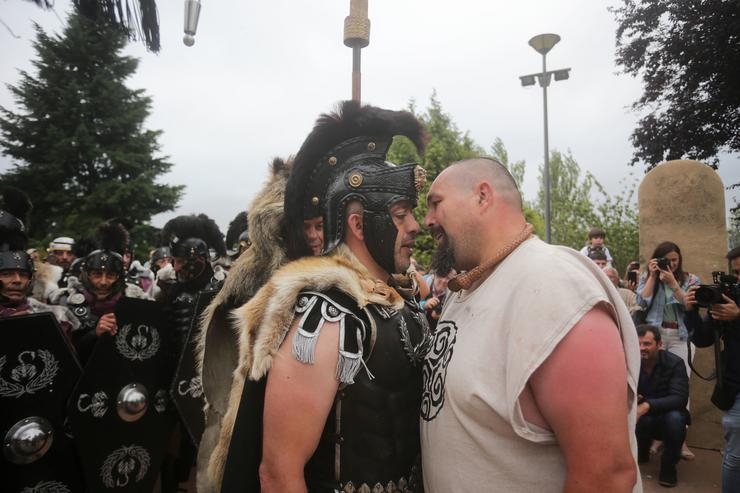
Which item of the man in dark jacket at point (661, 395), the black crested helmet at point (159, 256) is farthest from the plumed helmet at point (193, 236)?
the man in dark jacket at point (661, 395)

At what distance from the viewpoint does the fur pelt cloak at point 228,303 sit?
10.7 ft

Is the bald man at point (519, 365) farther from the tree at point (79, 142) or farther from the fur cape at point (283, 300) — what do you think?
the tree at point (79, 142)

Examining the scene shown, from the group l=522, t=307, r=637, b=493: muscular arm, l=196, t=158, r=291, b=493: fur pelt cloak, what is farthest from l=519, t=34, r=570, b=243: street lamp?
l=522, t=307, r=637, b=493: muscular arm

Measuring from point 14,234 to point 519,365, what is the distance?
4688 millimetres

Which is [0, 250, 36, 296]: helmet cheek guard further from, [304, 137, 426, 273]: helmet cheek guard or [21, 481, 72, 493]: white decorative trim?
[304, 137, 426, 273]: helmet cheek guard

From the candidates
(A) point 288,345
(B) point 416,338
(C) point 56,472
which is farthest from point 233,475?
(C) point 56,472

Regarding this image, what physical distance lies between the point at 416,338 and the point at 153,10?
332 centimetres

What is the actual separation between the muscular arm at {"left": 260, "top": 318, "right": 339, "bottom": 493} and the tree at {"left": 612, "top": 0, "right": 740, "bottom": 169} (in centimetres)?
1490

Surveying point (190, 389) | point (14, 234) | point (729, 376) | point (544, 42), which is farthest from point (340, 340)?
point (544, 42)

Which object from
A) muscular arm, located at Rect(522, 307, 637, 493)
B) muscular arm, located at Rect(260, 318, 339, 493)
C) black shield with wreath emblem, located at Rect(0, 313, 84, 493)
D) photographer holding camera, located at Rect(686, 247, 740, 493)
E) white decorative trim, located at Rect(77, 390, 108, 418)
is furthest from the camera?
photographer holding camera, located at Rect(686, 247, 740, 493)

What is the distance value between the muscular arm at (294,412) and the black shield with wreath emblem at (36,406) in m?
2.13

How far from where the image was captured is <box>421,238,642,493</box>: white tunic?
5.00 ft

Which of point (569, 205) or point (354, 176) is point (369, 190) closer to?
point (354, 176)

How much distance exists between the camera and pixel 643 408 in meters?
5.23
